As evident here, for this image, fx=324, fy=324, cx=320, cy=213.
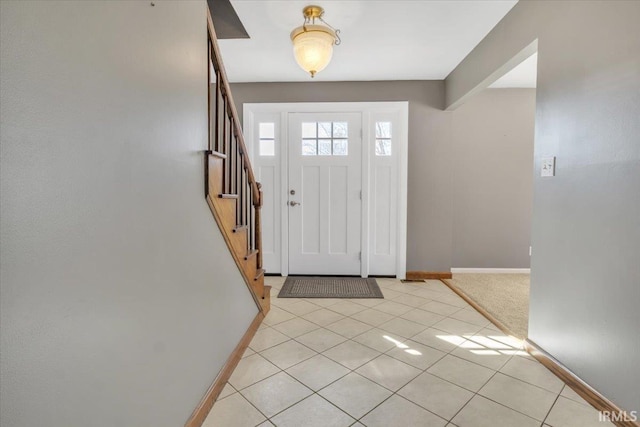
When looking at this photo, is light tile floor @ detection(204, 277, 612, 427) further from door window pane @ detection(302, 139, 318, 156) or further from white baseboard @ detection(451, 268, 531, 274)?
door window pane @ detection(302, 139, 318, 156)

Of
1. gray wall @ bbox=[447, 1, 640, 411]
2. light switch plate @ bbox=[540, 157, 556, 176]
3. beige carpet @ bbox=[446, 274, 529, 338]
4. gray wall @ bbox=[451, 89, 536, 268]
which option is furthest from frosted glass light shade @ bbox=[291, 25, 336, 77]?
gray wall @ bbox=[451, 89, 536, 268]

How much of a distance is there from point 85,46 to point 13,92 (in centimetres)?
25

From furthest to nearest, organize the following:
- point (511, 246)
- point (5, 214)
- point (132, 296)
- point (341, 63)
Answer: point (511, 246)
point (341, 63)
point (132, 296)
point (5, 214)

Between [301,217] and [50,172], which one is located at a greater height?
[50,172]

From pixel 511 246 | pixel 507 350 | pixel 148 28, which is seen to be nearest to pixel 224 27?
pixel 148 28

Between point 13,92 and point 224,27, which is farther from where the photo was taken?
point 224,27

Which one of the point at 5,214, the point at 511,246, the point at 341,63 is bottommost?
the point at 511,246

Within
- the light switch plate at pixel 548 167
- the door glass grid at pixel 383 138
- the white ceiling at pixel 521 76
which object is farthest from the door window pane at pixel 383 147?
the light switch plate at pixel 548 167

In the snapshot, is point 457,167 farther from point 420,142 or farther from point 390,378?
point 390,378

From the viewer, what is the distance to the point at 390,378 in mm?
1799

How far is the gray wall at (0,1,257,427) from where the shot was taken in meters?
0.62

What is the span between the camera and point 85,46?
79cm

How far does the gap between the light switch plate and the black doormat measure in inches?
71.5

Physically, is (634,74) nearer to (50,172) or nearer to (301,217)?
(50,172)
